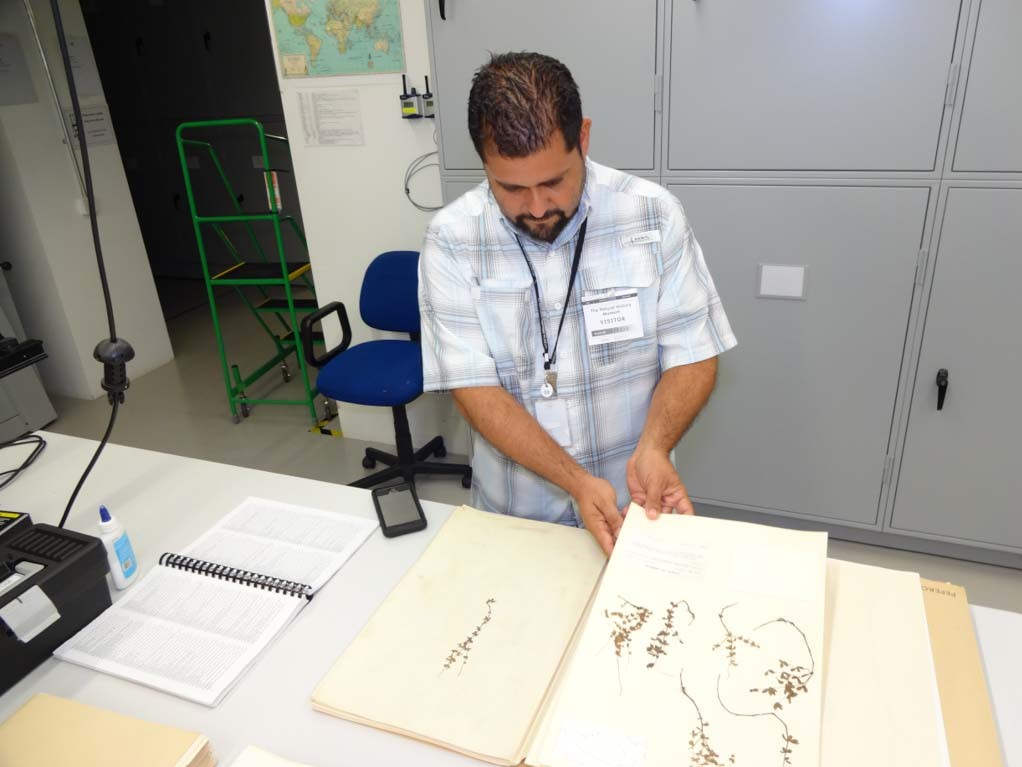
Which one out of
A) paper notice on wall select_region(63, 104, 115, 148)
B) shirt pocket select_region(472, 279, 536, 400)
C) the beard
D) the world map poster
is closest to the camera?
the beard

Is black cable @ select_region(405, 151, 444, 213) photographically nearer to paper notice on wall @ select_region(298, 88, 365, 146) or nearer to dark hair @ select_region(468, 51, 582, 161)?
paper notice on wall @ select_region(298, 88, 365, 146)

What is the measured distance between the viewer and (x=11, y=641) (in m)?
0.95

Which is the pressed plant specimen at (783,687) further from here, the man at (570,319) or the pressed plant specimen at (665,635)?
the man at (570,319)

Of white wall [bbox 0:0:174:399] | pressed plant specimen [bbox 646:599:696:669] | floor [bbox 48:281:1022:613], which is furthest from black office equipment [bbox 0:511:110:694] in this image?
white wall [bbox 0:0:174:399]

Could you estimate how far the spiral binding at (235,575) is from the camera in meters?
1.09

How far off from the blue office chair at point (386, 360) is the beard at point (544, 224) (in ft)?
4.61

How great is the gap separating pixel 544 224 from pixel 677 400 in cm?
40

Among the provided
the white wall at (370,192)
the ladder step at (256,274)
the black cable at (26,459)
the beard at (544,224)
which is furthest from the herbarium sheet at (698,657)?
the ladder step at (256,274)

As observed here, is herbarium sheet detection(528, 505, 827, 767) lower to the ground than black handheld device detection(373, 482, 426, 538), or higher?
higher

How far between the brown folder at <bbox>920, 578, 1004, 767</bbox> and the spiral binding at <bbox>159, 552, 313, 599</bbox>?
867 millimetres

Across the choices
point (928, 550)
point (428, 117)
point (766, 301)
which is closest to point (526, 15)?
point (428, 117)

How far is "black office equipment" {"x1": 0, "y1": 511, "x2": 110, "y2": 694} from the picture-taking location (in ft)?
3.12

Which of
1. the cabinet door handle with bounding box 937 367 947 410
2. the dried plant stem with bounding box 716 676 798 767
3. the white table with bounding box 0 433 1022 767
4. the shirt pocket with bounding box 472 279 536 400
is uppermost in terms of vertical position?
the shirt pocket with bounding box 472 279 536 400

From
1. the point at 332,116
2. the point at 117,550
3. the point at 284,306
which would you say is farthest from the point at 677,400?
the point at 284,306
